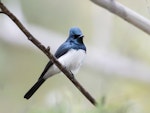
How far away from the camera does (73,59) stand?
140 cm

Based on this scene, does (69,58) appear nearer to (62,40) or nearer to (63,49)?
(63,49)

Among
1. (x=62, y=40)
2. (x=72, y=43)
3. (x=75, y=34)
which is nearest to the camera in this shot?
(x=75, y=34)

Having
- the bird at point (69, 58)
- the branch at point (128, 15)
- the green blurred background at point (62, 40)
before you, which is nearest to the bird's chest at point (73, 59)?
the bird at point (69, 58)

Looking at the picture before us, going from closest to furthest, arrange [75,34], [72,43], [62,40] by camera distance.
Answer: [75,34]
[72,43]
[62,40]

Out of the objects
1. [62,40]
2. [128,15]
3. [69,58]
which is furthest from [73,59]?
[62,40]

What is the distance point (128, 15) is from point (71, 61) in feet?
0.92

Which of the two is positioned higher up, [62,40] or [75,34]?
[62,40]

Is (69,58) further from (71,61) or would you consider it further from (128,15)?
(128,15)

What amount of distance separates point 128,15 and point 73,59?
257 mm

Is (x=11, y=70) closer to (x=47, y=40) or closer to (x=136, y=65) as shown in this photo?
(x=47, y=40)

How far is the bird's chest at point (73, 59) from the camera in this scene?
1.33m

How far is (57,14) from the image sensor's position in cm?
482

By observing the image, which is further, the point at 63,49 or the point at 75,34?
the point at 63,49

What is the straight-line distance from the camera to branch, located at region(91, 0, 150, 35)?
1.16m
